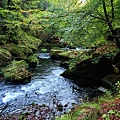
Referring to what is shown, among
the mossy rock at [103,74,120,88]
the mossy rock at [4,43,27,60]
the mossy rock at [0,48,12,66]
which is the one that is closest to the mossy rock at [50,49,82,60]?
the mossy rock at [4,43,27,60]

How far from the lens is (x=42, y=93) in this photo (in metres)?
8.24

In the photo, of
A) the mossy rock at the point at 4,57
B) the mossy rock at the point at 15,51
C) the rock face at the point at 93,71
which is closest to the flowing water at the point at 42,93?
the rock face at the point at 93,71

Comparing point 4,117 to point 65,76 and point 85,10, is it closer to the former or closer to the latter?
point 85,10

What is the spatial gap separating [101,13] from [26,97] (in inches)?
185

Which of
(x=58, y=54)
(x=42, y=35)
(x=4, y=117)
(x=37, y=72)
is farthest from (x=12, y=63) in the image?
(x=42, y=35)

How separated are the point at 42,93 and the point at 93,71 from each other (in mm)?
2902

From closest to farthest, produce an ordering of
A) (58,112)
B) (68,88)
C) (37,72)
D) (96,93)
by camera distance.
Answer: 1. (58,112)
2. (96,93)
3. (68,88)
4. (37,72)

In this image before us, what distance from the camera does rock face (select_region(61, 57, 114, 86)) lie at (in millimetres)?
8961

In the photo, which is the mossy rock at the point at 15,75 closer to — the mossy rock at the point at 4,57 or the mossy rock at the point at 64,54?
the mossy rock at the point at 4,57

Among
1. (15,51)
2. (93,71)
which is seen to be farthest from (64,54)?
(93,71)

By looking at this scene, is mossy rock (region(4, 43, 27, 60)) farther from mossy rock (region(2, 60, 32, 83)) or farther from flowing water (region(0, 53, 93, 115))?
flowing water (region(0, 53, 93, 115))

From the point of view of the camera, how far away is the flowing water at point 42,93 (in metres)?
6.95

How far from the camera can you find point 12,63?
1089 centimetres

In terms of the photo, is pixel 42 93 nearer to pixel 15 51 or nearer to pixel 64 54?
pixel 15 51
